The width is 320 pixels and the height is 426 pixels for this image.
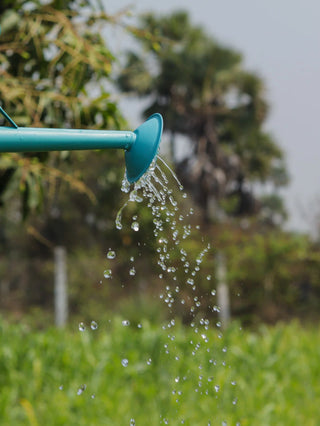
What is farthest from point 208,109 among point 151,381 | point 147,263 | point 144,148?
point 144,148

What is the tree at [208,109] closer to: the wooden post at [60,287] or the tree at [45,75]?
the wooden post at [60,287]

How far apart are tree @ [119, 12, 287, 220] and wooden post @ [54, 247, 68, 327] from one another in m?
7.78

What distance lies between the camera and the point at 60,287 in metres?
6.71

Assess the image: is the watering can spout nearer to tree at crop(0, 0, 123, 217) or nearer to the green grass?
tree at crop(0, 0, 123, 217)

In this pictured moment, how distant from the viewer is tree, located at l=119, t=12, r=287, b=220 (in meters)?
14.6

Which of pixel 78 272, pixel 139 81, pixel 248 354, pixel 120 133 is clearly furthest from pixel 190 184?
pixel 120 133

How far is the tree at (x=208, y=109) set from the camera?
14.6 m

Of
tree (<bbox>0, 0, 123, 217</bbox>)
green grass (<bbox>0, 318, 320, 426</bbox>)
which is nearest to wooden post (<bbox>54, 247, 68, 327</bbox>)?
green grass (<bbox>0, 318, 320, 426</bbox>)

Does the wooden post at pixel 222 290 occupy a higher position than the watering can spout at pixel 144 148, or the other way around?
the wooden post at pixel 222 290

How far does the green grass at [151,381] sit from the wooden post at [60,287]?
2.49 metres

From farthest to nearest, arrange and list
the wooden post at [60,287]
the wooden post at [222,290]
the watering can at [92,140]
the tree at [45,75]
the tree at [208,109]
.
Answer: the tree at [208,109] → the wooden post at [222,290] → the wooden post at [60,287] → the tree at [45,75] → the watering can at [92,140]

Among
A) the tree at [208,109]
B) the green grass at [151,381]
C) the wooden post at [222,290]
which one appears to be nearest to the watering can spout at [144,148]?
Answer: the green grass at [151,381]

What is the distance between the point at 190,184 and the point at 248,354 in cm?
1046

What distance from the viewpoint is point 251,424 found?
3.17 meters
